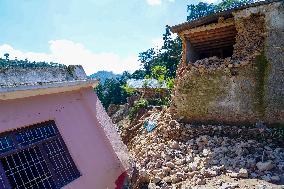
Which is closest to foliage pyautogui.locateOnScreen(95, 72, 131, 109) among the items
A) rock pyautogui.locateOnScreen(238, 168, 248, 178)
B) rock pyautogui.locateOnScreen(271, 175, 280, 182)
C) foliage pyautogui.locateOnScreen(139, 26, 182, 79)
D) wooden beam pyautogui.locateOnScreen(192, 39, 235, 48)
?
foliage pyautogui.locateOnScreen(139, 26, 182, 79)

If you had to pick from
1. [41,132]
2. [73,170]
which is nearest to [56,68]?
[41,132]

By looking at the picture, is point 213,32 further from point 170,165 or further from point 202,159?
point 170,165

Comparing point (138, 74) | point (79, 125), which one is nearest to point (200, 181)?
point (79, 125)

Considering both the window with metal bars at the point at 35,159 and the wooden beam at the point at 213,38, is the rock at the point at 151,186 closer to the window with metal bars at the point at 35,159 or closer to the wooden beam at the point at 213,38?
the window with metal bars at the point at 35,159

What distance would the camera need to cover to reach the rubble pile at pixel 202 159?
6.98m

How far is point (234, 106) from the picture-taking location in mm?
9430

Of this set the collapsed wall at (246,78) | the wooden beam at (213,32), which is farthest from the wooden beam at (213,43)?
the collapsed wall at (246,78)

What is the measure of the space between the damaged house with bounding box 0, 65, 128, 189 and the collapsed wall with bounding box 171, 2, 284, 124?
303 cm

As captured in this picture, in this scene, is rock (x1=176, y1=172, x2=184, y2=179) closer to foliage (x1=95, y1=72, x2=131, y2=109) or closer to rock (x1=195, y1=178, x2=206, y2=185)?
rock (x1=195, y1=178, x2=206, y2=185)

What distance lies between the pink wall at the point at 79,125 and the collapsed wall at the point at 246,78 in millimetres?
3298

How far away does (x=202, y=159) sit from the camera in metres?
8.23

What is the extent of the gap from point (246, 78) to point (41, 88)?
5.74 m

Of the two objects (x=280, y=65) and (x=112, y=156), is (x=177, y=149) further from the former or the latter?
(x=280, y=65)

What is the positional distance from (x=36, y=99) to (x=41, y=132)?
2.59 feet
